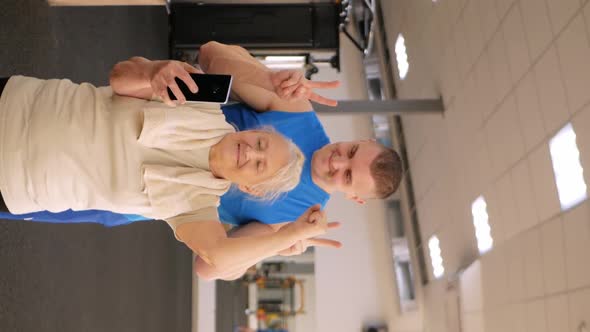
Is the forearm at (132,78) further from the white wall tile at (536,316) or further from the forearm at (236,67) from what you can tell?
the white wall tile at (536,316)

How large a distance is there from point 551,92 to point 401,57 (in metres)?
2.47

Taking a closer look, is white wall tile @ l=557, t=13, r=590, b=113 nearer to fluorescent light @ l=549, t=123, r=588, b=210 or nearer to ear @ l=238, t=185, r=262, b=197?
fluorescent light @ l=549, t=123, r=588, b=210

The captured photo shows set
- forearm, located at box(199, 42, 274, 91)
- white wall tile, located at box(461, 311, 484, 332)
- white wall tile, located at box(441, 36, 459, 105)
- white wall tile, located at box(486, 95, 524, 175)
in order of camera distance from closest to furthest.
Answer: forearm, located at box(199, 42, 274, 91)
white wall tile, located at box(486, 95, 524, 175)
white wall tile, located at box(461, 311, 484, 332)
white wall tile, located at box(441, 36, 459, 105)

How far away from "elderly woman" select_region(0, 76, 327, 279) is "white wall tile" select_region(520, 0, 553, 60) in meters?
1.19

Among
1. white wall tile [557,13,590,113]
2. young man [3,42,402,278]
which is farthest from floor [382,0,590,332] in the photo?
young man [3,42,402,278]

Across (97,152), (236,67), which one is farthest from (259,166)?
(97,152)

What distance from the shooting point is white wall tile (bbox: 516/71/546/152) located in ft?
7.55

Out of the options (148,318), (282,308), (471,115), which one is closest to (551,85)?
(471,115)

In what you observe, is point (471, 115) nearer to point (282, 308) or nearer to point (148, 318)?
point (148, 318)

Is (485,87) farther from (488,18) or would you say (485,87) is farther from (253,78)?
(253,78)

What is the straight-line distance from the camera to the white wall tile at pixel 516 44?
2387 millimetres

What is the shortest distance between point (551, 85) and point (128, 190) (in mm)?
1531

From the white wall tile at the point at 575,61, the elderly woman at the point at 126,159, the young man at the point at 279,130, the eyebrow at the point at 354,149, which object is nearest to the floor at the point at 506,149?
the white wall tile at the point at 575,61

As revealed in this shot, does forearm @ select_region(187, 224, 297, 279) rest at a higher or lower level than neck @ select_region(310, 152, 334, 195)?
A: lower
